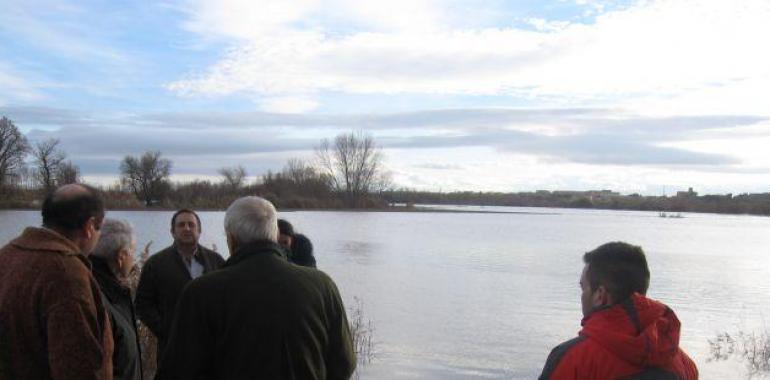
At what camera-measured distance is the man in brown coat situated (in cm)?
233

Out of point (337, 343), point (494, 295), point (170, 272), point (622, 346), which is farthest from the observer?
point (494, 295)

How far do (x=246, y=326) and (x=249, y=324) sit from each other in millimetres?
13

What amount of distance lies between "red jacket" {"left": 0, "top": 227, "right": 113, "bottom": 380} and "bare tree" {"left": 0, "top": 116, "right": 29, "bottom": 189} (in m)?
53.5

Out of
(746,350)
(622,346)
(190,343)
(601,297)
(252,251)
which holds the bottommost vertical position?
(746,350)

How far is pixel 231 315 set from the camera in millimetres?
2678

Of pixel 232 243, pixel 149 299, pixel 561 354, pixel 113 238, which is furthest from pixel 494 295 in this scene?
pixel 561 354

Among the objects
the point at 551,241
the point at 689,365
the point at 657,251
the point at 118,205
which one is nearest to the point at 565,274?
the point at 657,251

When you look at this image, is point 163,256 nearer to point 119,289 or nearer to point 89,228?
point 119,289

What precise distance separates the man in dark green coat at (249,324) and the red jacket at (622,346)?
3.11 ft

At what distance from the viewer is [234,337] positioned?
2684 millimetres

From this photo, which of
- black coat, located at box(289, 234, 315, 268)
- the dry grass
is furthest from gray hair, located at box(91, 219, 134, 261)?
the dry grass

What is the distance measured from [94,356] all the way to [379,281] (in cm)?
1415

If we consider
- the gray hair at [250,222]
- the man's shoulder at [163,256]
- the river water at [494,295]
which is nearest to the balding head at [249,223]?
the gray hair at [250,222]

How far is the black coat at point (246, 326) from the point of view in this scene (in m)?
2.68
